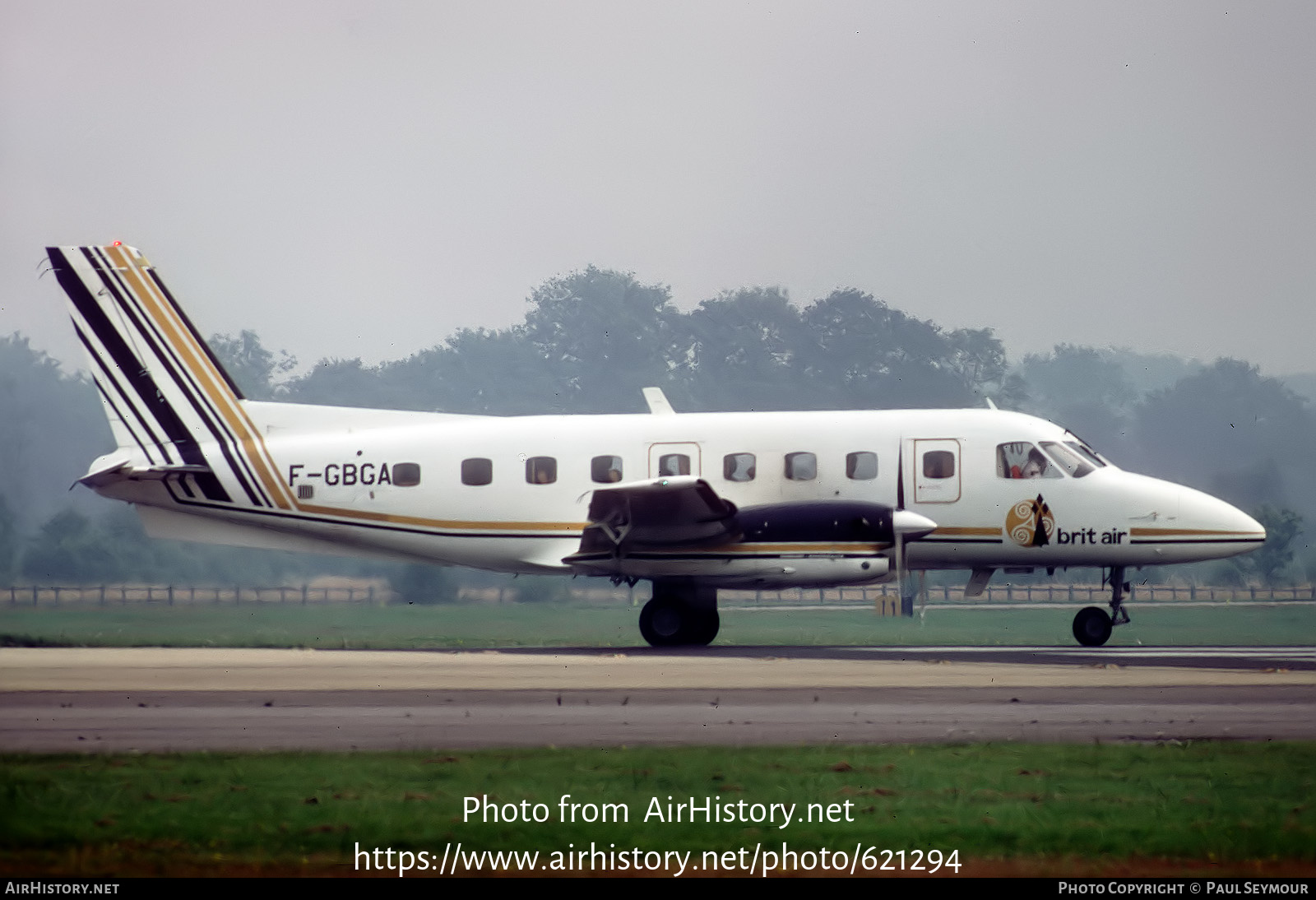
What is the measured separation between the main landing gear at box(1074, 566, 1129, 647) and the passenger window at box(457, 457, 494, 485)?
935 centimetres

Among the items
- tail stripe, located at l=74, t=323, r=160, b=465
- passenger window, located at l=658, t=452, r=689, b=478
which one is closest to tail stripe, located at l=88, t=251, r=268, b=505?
tail stripe, located at l=74, t=323, r=160, b=465

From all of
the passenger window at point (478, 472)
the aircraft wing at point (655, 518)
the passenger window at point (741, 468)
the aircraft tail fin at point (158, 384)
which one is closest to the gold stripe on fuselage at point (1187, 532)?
the passenger window at point (741, 468)

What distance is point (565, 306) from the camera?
68.5 m

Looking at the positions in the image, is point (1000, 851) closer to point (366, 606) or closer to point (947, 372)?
point (366, 606)

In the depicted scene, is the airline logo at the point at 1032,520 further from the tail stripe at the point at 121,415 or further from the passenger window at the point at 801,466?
the tail stripe at the point at 121,415

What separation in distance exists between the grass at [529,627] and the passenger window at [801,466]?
331 centimetres

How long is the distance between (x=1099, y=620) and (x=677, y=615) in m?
6.41

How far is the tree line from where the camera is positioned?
52.6 meters

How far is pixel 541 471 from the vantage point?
82.8 ft

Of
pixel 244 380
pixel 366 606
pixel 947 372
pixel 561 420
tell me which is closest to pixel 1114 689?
pixel 561 420

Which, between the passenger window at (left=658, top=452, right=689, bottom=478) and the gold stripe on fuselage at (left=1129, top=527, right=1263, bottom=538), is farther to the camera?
the passenger window at (left=658, top=452, right=689, bottom=478)

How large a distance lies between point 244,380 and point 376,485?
115ft

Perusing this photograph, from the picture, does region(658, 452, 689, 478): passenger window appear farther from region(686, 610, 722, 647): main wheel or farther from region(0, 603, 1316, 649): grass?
region(0, 603, 1316, 649): grass

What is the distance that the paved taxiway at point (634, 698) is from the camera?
12594mm
